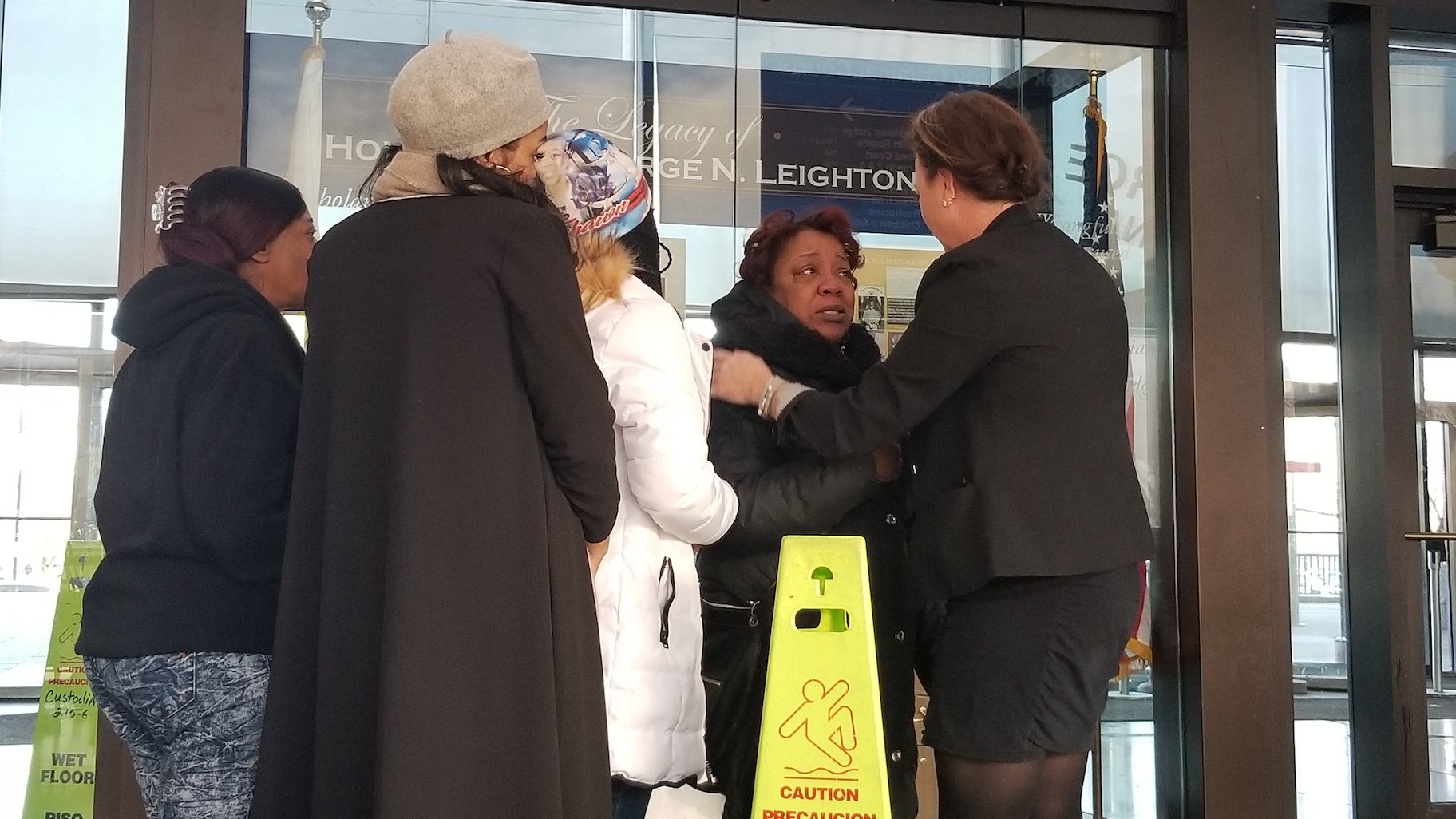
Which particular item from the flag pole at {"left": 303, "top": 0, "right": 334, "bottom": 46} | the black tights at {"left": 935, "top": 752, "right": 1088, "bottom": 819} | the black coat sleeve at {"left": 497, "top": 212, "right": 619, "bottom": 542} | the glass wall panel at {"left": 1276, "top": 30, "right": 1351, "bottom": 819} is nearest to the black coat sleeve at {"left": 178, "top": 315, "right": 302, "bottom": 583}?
the black coat sleeve at {"left": 497, "top": 212, "right": 619, "bottom": 542}

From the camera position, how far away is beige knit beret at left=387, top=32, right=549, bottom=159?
1.72 metres

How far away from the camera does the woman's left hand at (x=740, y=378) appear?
2.62 metres

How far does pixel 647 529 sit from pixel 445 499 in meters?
0.48

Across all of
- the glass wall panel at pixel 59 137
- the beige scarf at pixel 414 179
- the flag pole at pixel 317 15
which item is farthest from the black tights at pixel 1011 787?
the glass wall panel at pixel 59 137

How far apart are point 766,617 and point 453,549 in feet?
3.82

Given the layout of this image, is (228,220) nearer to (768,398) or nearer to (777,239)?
(768,398)

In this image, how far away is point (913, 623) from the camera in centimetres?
257

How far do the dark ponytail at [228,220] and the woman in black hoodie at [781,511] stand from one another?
3.15 feet

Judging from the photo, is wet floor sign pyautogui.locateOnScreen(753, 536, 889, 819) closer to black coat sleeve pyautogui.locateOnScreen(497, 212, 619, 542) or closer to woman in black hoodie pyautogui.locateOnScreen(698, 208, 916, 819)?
woman in black hoodie pyautogui.locateOnScreen(698, 208, 916, 819)

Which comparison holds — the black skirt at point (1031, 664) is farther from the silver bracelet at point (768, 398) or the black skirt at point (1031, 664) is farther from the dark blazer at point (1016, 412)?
the silver bracelet at point (768, 398)

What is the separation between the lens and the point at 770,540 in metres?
2.72

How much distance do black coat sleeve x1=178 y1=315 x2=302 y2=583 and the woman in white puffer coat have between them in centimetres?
51


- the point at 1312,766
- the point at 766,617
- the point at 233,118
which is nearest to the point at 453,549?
the point at 766,617

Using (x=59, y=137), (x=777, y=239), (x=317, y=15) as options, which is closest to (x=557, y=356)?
(x=777, y=239)
